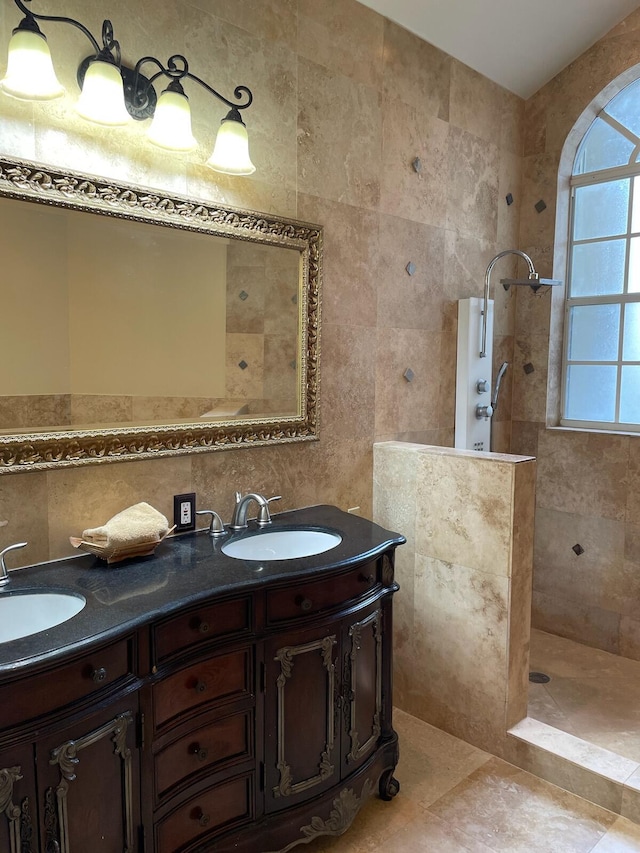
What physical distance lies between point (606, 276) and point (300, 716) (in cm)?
271

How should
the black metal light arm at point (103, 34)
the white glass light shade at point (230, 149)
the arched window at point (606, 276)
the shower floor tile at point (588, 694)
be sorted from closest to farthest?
the black metal light arm at point (103, 34) → the white glass light shade at point (230, 149) → the shower floor tile at point (588, 694) → the arched window at point (606, 276)

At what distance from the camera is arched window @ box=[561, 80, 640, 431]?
3090mm

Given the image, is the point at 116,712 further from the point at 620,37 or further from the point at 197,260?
the point at 620,37

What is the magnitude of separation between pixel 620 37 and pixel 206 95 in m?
2.25

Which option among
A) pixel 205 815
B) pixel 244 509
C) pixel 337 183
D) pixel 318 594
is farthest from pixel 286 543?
pixel 337 183

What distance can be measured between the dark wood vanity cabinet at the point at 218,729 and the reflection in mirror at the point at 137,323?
705 mm

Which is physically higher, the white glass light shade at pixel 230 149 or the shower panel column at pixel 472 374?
the white glass light shade at pixel 230 149

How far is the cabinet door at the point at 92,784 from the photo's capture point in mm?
1210

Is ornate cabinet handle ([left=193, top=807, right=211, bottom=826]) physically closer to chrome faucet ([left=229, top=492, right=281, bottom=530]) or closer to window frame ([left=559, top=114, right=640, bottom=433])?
chrome faucet ([left=229, top=492, right=281, bottom=530])

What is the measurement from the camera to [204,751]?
154 cm

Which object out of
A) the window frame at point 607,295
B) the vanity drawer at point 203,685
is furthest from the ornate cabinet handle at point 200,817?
the window frame at point 607,295

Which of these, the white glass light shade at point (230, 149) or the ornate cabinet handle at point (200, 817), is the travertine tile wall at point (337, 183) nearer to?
the white glass light shade at point (230, 149)

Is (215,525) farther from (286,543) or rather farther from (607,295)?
(607,295)

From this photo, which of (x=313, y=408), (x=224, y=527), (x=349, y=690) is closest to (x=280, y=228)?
(x=313, y=408)
